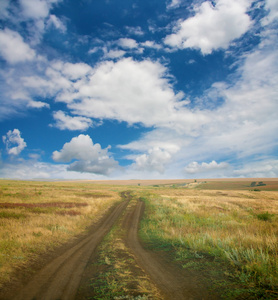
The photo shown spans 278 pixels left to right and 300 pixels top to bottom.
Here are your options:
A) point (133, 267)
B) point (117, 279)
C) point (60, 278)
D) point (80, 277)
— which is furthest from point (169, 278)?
point (60, 278)

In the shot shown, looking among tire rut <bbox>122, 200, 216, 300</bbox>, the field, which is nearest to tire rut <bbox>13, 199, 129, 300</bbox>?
the field

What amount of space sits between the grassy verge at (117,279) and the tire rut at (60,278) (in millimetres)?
496

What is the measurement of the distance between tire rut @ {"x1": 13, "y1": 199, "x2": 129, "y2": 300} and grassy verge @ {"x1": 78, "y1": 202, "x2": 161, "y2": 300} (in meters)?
0.50

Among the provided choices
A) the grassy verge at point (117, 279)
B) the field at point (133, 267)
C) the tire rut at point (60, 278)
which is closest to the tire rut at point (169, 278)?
the field at point (133, 267)

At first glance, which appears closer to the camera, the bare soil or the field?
the bare soil

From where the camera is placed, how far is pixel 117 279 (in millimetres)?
6332

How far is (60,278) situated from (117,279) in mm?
2141

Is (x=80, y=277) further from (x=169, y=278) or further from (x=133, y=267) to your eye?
(x=169, y=278)

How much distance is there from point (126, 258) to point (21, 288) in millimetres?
4430

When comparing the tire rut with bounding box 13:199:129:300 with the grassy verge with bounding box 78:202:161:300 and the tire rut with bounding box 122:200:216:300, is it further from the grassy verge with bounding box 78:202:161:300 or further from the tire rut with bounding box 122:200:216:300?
the tire rut with bounding box 122:200:216:300

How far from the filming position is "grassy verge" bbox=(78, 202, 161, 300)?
5.32 m

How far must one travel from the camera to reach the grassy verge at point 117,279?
210 inches

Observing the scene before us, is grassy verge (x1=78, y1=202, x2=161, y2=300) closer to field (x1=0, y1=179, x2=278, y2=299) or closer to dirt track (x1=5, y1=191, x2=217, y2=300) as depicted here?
field (x1=0, y1=179, x2=278, y2=299)

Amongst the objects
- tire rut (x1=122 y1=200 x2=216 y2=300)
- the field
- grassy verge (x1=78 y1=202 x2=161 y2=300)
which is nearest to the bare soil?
the field
